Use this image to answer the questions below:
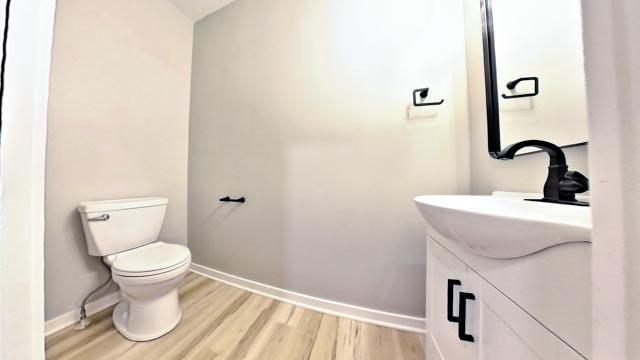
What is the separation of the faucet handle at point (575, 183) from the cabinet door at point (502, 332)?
37cm

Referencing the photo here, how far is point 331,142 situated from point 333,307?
3.34 ft

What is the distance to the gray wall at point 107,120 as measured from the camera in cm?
106

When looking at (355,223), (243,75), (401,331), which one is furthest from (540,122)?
(243,75)

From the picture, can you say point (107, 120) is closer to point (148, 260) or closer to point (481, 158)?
point (148, 260)

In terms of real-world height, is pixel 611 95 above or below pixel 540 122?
below

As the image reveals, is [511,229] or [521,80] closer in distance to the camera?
[511,229]

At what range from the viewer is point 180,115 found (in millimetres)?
1646

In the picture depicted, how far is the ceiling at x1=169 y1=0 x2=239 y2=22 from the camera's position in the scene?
1578mm

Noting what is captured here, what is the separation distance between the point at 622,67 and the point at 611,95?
2cm

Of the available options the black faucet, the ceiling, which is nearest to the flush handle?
the ceiling

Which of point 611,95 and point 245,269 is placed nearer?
point 611,95

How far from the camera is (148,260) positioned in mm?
1033

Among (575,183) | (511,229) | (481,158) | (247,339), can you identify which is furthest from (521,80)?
(247,339)

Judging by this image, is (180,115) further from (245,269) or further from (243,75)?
(245,269)
